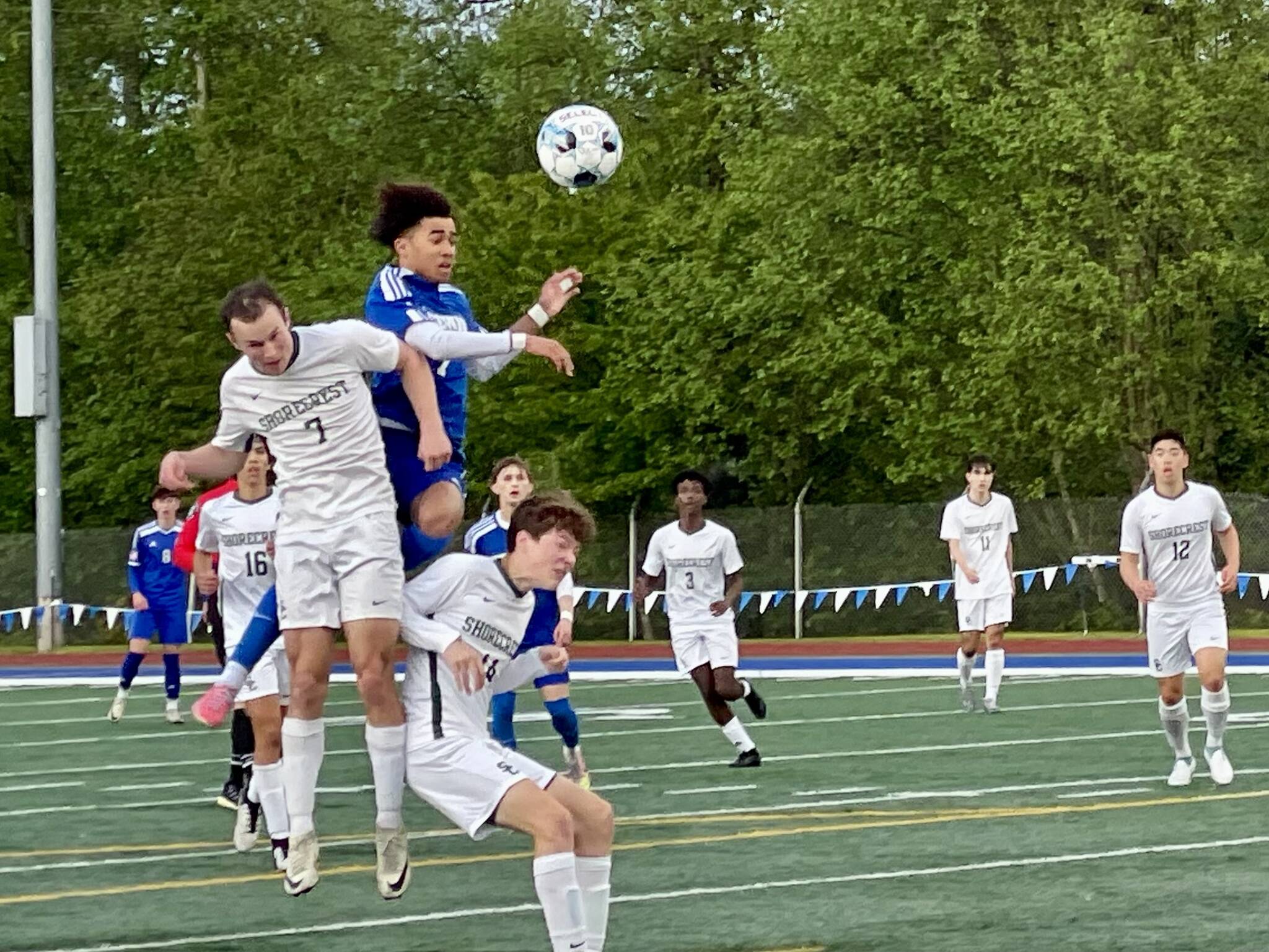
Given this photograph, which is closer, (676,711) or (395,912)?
(395,912)

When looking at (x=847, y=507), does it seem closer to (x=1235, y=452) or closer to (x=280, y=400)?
(x=1235, y=452)

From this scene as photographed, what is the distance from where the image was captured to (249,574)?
13398mm

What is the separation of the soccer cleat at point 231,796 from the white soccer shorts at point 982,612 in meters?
9.31

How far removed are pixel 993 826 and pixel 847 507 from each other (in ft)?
78.8

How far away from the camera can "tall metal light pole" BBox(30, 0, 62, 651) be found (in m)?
34.9

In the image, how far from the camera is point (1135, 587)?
47.3 feet

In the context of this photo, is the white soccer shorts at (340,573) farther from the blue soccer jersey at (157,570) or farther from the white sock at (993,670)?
the blue soccer jersey at (157,570)

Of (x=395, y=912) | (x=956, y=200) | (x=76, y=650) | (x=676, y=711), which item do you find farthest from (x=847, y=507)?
(x=395, y=912)

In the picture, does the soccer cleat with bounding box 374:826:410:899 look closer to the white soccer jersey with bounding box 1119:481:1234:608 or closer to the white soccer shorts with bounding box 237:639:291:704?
the white soccer shorts with bounding box 237:639:291:704

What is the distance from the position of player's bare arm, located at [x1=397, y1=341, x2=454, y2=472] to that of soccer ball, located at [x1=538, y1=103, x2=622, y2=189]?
3.64m

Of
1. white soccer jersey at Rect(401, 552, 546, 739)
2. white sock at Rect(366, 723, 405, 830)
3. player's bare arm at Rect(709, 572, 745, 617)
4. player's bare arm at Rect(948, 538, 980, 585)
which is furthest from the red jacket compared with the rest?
player's bare arm at Rect(948, 538, 980, 585)

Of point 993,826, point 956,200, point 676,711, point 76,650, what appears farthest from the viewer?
point 956,200

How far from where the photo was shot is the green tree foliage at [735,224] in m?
36.4

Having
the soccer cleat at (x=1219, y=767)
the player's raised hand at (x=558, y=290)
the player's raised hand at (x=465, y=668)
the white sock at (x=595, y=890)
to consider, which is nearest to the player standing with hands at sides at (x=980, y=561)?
the soccer cleat at (x=1219, y=767)
